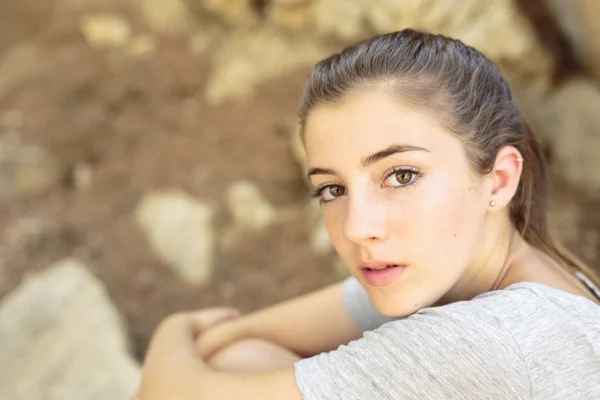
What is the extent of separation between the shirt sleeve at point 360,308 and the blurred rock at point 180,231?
89.0 inches

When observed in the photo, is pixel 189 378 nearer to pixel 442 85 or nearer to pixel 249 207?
pixel 442 85

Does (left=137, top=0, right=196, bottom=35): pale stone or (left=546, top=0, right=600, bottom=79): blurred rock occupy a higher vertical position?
(left=137, top=0, right=196, bottom=35): pale stone

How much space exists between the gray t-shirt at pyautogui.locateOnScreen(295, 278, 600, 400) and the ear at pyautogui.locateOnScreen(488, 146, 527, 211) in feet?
0.89

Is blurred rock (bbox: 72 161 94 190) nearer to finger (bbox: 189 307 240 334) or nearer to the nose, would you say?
finger (bbox: 189 307 240 334)

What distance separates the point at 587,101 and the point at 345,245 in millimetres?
2974

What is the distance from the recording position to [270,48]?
17.2ft

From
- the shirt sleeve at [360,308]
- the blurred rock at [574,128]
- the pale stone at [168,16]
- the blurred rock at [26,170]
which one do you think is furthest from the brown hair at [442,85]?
the pale stone at [168,16]

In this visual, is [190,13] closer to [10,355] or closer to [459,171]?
[10,355]

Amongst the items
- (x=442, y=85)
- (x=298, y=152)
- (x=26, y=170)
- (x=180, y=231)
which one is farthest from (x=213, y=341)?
(x=26, y=170)

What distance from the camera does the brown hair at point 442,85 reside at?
1.34 metres

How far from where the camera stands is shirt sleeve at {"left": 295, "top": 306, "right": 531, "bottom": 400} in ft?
3.47

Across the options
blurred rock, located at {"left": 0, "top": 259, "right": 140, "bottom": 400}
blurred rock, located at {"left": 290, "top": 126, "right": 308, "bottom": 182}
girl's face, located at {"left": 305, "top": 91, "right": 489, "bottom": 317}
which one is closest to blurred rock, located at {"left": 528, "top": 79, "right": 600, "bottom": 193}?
blurred rock, located at {"left": 290, "top": 126, "right": 308, "bottom": 182}

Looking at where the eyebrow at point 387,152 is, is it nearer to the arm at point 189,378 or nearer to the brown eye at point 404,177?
the brown eye at point 404,177

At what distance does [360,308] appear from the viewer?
1838 millimetres
